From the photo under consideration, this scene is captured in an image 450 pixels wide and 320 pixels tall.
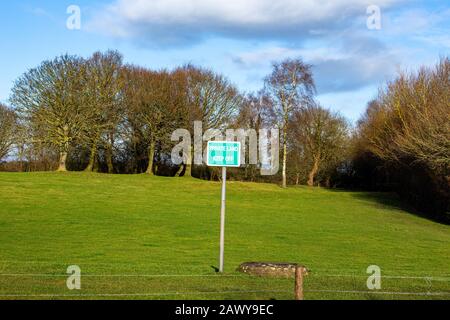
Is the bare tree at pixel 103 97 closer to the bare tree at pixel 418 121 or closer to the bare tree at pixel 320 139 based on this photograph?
the bare tree at pixel 320 139

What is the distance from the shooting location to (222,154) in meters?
15.2

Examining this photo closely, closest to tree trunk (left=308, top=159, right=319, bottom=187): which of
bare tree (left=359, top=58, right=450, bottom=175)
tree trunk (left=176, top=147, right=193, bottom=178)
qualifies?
bare tree (left=359, top=58, right=450, bottom=175)

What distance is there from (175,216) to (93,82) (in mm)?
29790

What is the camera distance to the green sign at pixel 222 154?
15.1 metres

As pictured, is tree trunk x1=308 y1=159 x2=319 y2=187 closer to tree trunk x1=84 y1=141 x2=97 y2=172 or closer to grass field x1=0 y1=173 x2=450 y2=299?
grass field x1=0 y1=173 x2=450 y2=299

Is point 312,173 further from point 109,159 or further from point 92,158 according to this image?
point 92,158

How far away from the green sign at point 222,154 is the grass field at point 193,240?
3.16 meters

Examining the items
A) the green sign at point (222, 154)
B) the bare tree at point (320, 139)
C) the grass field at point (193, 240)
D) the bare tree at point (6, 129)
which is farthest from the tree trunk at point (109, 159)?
the green sign at point (222, 154)

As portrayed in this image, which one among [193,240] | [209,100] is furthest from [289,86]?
[193,240]

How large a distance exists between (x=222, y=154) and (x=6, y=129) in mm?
55859

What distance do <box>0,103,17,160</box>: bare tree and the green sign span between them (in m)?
52.3

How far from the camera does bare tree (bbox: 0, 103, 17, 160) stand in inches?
2466
